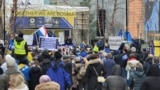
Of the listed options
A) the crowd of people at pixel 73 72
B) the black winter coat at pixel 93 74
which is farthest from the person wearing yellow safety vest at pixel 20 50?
the black winter coat at pixel 93 74

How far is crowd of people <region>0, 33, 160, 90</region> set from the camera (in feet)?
43.3

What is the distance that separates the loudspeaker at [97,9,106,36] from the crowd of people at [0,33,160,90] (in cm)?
2537

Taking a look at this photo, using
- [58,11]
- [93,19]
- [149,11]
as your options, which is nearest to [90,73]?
[58,11]

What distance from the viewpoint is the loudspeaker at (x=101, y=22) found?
50.0 m

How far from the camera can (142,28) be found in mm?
52000

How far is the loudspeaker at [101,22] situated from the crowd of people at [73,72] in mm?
25373

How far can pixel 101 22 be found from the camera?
2024 inches

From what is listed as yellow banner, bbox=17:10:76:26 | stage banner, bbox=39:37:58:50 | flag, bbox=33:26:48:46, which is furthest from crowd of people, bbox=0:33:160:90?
yellow banner, bbox=17:10:76:26

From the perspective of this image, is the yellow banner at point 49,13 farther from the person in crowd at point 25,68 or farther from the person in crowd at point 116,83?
the person in crowd at point 116,83

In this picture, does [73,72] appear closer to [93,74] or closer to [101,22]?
[93,74]

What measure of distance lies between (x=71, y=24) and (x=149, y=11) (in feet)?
24.8

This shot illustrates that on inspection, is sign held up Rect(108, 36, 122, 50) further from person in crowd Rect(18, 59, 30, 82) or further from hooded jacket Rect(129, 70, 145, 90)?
person in crowd Rect(18, 59, 30, 82)

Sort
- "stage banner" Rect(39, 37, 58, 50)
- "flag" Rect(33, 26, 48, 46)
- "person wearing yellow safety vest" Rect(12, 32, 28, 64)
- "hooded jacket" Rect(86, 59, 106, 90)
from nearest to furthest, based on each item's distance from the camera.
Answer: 1. "hooded jacket" Rect(86, 59, 106, 90)
2. "person wearing yellow safety vest" Rect(12, 32, 28, 64)
3. "stage banner" Rect(39, 37, 58, 50)
4. "flag" Rect(33, 26, 48, 46)

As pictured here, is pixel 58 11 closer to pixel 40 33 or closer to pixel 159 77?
pixel 40 33
